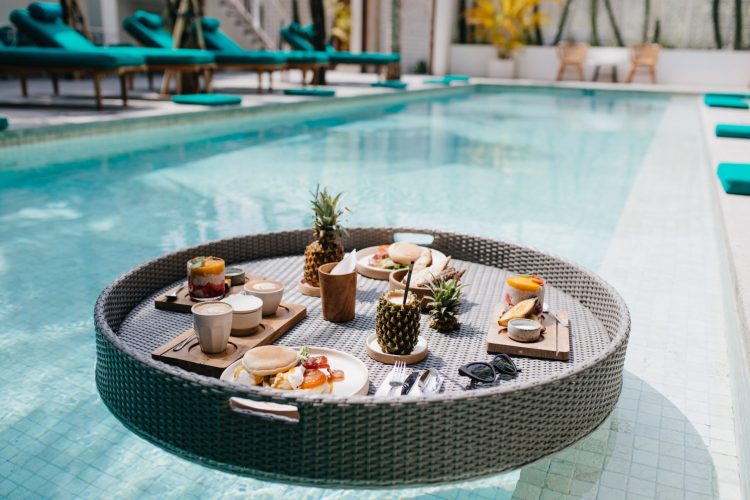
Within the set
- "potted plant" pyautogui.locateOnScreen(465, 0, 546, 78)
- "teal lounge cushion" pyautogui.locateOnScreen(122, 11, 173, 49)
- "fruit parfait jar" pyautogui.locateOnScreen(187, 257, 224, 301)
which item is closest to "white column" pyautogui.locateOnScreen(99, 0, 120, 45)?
"teal lounge cushion" pyautogui.locateOnScreen(122, 11, 173, 49)

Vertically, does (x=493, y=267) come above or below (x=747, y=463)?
above

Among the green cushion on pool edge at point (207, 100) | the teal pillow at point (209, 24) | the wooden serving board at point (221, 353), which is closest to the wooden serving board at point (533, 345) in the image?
the wooden serving board at point (221, 353)

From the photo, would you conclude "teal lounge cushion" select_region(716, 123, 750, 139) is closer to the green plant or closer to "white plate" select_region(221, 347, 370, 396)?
"white plate" select_region(221, 347, 370, 396)

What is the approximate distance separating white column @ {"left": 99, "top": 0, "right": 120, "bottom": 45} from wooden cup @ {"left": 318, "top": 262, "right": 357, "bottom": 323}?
13618mm

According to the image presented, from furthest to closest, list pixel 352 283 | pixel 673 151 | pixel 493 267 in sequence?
pixel 673 151 → pixel 493 267 → pixel 352 283

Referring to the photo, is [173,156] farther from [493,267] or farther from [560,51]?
[560,51]

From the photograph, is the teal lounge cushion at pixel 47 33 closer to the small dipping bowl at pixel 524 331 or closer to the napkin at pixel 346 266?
the napkin at pixel 346 266

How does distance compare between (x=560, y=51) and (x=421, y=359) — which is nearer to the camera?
(x=421, y=359)

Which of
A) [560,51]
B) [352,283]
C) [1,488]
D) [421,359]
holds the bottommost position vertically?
[1,488]

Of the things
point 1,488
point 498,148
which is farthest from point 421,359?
point 498,148

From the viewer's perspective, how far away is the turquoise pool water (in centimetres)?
195

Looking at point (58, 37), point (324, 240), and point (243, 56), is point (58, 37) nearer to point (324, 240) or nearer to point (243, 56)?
point (243, 56)

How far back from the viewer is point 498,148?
26.9 ft

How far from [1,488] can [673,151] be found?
7760mm
